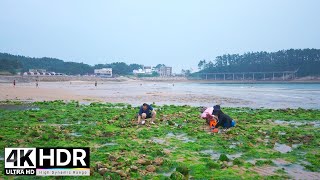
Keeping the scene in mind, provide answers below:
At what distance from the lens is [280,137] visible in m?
12.7

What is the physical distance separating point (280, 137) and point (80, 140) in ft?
25.6

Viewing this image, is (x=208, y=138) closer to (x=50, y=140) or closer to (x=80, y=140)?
(x=80, y=140)

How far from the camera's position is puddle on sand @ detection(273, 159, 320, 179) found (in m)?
7.77

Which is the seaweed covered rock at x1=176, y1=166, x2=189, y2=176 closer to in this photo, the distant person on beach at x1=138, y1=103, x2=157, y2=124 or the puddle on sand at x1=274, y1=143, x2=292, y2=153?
the puddle on sand at x1=274, y1=143, x2=292, y2=153

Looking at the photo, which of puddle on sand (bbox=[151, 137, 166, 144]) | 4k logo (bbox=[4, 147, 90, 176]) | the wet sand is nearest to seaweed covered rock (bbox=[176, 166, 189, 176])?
4k logo (bbox=[4, 147, 90, 176])

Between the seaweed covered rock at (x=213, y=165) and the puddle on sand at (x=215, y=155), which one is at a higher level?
the seaweed covered rock at (x=213, y=165)

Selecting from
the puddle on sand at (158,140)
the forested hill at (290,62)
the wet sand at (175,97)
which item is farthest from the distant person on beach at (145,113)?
the forested hill at (290,62)

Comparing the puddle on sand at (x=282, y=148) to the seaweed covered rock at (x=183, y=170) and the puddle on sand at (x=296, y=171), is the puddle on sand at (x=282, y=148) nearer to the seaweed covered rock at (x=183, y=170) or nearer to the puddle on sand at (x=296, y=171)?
the puddle on sand at (x=296, y=171)

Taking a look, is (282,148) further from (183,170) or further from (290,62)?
(290,62)

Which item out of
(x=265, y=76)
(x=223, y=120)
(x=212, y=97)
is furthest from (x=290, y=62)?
(x=223, y=120)

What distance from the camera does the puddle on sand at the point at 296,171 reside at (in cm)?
777

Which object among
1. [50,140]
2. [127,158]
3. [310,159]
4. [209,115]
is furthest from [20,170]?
[209,115]

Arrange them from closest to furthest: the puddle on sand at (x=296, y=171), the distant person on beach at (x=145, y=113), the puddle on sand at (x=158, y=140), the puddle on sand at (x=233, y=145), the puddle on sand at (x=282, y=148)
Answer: the puddle on sand at (x=296, y=171), the puddle on sand at (x=282, y=148), the puddle on sand at (x=233, y=145), the puddle on sand at (x=158, y=140), the distant person on beach at (x=145, y=113)

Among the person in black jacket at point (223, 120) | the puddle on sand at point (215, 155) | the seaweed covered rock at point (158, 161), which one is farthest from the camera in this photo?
the person in black jacket at point (223, 120)
